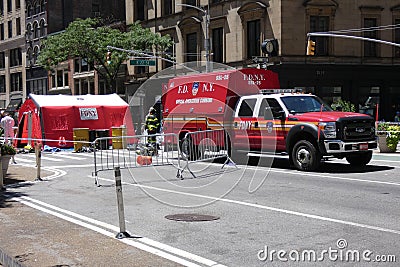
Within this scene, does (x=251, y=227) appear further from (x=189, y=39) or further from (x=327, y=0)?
(x=189, y=39)

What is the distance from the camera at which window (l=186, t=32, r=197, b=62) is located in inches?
1786

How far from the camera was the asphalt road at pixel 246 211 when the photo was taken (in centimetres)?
688

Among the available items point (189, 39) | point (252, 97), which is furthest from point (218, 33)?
point (252, 97)

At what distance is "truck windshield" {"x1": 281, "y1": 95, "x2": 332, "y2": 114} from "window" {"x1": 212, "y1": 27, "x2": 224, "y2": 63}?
88.2ft

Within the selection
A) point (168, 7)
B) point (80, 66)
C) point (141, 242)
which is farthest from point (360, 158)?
point (80, 66)

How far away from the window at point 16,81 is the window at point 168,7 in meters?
31.4

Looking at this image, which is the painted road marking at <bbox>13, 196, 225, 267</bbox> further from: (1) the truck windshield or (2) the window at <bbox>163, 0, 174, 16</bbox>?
(2) the window at <bbox>163, 0, 174, 16</bbox>

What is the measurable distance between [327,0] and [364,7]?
127 inches

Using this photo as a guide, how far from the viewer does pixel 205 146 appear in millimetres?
16438

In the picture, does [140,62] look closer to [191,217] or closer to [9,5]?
[191,217]

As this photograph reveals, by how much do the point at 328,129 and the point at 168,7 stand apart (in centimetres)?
3647

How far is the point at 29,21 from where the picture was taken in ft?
225

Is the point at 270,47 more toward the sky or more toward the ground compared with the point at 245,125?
more toward the sky
